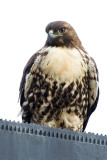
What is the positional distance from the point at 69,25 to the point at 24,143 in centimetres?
403

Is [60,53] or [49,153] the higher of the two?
[60,53]

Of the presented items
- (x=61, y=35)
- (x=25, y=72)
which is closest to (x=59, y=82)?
(x=25, y=72)

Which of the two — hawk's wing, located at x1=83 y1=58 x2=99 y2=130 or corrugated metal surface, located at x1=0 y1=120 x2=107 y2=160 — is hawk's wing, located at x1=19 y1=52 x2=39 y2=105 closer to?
hawk's wing, located at x1=83 y1=58 x2=99 y2=130

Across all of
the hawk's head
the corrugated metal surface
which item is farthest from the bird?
the corrugated metal surface

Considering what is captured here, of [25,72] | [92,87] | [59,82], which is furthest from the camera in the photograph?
[92,87]

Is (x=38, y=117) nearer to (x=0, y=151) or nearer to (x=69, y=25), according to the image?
(x=69, y=25)

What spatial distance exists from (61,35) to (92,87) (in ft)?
3.55

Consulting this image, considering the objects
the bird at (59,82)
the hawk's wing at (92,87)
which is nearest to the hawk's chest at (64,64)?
the bird at (59,82)

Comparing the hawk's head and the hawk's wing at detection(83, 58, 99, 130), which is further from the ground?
the hawk's head

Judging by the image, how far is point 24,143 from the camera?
9.66 m

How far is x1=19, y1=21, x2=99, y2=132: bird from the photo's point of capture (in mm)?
12484

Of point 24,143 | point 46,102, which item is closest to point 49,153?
point 24,143

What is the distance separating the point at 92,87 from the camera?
13.0 meters

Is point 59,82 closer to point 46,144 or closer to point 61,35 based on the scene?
point 61,35
